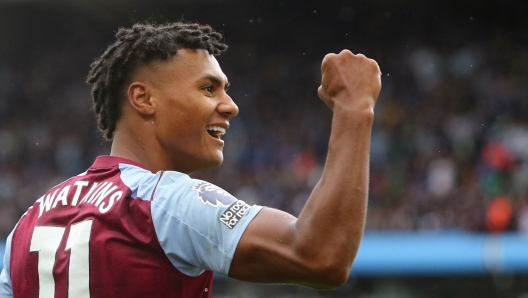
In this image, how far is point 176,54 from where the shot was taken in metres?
2.73

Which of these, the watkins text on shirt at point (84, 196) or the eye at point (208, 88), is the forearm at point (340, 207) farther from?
the eye at point (208, 88)

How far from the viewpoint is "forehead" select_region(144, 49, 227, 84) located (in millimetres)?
2676

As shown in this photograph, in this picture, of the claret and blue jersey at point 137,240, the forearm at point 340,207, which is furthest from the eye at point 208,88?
the forearm at point 340,207

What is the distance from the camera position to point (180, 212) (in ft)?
7.04

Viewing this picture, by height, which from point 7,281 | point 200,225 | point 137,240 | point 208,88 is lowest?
point 7,281

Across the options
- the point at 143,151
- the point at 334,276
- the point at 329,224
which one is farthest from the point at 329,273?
the point at 143,151

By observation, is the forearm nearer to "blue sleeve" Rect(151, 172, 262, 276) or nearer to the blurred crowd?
"blue sleeve" Rect(151, 172, 262, 276)

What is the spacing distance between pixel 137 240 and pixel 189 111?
2.00ft

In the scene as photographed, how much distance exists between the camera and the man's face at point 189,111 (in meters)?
2.63

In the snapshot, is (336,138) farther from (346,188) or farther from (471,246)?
(471,246)

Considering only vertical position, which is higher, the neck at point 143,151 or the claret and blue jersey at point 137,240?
the neck at point 143,151

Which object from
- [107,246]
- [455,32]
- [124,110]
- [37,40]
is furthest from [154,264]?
[37,40]

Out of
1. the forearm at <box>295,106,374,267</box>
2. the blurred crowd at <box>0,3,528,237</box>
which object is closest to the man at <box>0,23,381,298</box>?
the forearm at <box>295,106,374,267</box>

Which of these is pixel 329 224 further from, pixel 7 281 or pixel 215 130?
pixel 7 281
